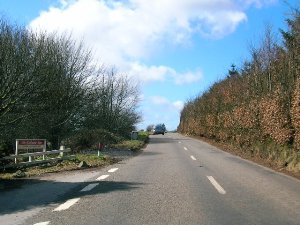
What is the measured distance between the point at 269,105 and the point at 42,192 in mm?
13911

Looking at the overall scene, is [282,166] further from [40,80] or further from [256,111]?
[40,80]

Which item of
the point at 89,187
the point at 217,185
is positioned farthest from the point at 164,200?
the point at 217,185

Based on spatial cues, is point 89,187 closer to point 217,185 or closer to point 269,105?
point 217,185

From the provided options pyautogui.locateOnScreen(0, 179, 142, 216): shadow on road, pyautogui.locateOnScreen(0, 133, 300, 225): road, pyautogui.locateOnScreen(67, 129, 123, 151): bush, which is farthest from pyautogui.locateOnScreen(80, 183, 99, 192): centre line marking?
pyautogui.locateOnScreen(67, 129, 123, 151): bush

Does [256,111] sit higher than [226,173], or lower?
higher

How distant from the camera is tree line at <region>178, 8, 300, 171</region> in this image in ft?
65.7

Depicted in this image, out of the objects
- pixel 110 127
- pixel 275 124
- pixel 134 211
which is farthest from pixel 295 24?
pixel 110 127

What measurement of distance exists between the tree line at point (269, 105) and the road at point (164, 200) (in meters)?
4.39

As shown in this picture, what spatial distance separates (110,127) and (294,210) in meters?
40.6

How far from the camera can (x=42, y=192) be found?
1191cm

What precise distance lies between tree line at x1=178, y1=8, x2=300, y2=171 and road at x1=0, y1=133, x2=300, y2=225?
4387 millimetres

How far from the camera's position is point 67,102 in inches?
1286

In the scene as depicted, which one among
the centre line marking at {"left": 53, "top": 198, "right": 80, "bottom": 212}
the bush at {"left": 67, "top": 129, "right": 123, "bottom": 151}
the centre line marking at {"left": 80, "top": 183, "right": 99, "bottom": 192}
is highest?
the bush at {"left": 67, "top": 129, "right": 123, "bottom": 151}

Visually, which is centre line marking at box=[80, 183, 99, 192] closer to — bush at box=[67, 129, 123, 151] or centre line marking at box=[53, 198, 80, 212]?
centre line marking at box=[53, 198, 80, 212]
